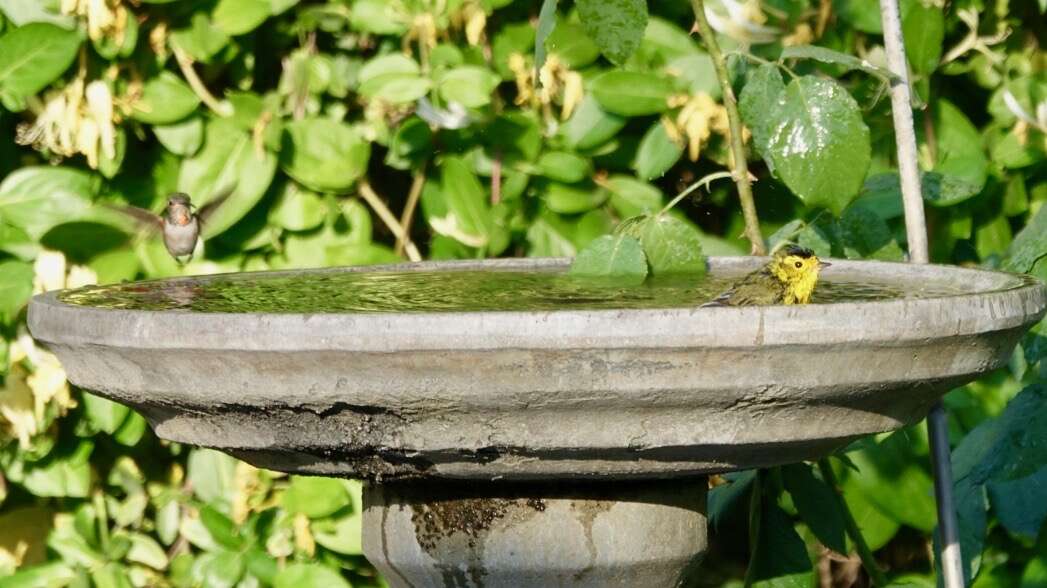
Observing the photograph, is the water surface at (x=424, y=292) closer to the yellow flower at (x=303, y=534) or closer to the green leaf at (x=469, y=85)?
the green leaf at (x=469, y=85)

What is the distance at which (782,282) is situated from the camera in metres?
2.33

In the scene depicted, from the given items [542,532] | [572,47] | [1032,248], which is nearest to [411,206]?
[572,47]

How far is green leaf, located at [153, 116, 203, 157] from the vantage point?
12.4 ft

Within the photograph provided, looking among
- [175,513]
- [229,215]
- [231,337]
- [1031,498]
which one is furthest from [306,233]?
[231,337]

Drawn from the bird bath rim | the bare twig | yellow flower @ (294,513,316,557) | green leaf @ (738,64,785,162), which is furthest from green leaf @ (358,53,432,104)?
the bird bath rim

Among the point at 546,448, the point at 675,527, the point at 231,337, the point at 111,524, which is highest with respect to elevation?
the point at 231,337

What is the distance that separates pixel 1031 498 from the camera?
2.98m

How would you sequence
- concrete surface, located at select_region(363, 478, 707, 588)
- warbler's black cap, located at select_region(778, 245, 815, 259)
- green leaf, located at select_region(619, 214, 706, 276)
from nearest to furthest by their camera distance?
1. concrete surface, located at select_region(363, 478, 707, 588)
2. warbler's black cap, located at select_region(778, 245, 815, 259)
3. green leaf, located at select_region(619, 214, 706, 276)

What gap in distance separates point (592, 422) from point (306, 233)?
2.24 m

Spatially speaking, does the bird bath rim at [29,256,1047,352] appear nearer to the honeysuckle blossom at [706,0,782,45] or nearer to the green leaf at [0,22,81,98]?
the honeysuckle blossom at [706,0,782,45]

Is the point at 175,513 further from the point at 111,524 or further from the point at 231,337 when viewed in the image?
the point at 231,337

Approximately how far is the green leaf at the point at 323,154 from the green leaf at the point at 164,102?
244 mm

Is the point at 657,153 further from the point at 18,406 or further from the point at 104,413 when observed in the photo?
the point at 18,406

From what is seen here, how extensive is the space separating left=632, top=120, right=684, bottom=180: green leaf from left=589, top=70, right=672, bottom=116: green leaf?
0.07 m
